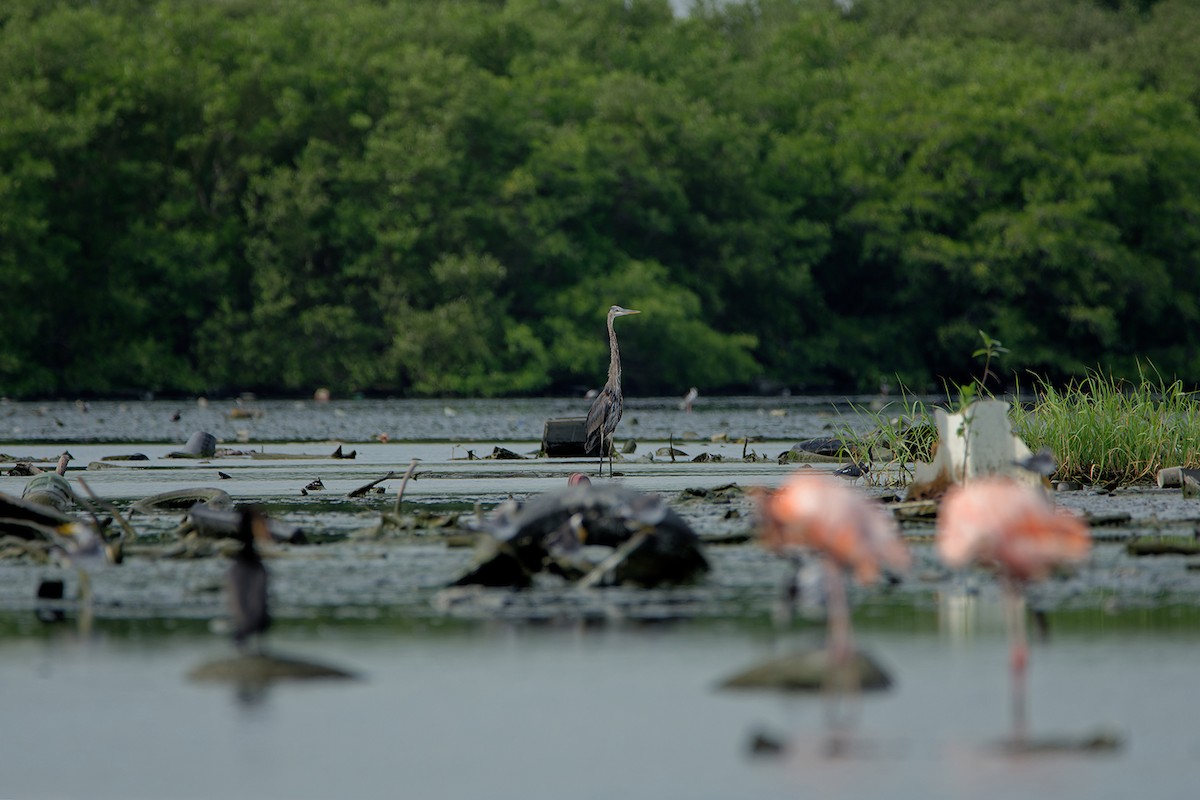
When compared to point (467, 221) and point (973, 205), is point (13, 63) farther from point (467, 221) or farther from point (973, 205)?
point (973, 205)

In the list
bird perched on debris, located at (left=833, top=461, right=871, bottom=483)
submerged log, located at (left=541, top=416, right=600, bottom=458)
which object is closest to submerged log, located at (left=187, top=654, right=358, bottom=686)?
bird perched on debris, located at (left=833, top=461, right=871, bottom=483)

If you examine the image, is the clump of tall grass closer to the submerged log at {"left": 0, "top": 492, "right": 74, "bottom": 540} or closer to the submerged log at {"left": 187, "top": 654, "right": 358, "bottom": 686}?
the submerged log at {"left": 0, "top": 492, "right": 74, "bottom": 540}

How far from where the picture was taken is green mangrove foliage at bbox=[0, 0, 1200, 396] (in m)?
63.8

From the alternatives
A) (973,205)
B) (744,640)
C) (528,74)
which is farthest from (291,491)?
(528,74)

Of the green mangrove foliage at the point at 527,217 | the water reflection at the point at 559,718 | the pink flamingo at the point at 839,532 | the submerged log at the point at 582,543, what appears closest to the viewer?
the water reflection at the point at 559,718

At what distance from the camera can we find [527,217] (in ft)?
221

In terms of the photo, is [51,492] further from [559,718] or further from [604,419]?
[559,718]

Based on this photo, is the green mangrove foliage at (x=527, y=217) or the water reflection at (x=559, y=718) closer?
the water reflection at (x=559, y=718)

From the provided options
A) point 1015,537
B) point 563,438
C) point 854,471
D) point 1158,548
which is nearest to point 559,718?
point 1015,537

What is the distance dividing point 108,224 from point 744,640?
61327 millimetres

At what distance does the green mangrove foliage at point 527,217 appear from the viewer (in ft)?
209

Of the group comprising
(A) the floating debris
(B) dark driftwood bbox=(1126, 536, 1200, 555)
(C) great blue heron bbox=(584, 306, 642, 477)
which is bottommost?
(B) dark driftwood bbox=(1126, 536, 1200, 555)

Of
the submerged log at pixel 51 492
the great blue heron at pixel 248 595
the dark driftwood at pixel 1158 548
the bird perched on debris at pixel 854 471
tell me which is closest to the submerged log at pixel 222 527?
the submerged log at pixel 51 492

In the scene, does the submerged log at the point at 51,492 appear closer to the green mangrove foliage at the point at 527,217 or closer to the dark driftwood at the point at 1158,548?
the dark driftwood at the point at 1158,548
